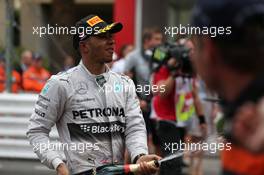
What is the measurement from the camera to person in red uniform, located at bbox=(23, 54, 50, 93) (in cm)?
1005

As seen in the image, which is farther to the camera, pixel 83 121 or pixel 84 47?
pixel 84 47

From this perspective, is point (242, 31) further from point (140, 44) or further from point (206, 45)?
point (140, 44)

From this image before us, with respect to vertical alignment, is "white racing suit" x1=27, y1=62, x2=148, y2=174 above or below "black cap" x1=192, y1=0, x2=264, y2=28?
below

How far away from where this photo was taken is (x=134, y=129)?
4984 mm

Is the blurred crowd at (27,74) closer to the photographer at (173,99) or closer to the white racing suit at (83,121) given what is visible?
the photographer at (173,99)

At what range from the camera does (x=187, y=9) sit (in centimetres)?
997

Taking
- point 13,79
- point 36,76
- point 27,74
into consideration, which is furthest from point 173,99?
point 13,79

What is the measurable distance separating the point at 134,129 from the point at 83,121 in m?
0.31

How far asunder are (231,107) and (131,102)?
2.86 m

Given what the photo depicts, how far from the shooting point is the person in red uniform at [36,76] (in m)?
10.0

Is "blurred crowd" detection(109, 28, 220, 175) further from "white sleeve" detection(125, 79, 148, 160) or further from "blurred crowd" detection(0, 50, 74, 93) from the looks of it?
"white sleeve" detection(125, 79, 148, 160)

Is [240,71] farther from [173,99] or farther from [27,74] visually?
[27,74]

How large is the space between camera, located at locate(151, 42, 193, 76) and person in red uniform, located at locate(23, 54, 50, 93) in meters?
1.97

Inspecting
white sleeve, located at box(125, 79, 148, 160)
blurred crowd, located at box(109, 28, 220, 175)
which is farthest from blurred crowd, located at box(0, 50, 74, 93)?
white sleeve, located at box(125, 79, 148, 160)
